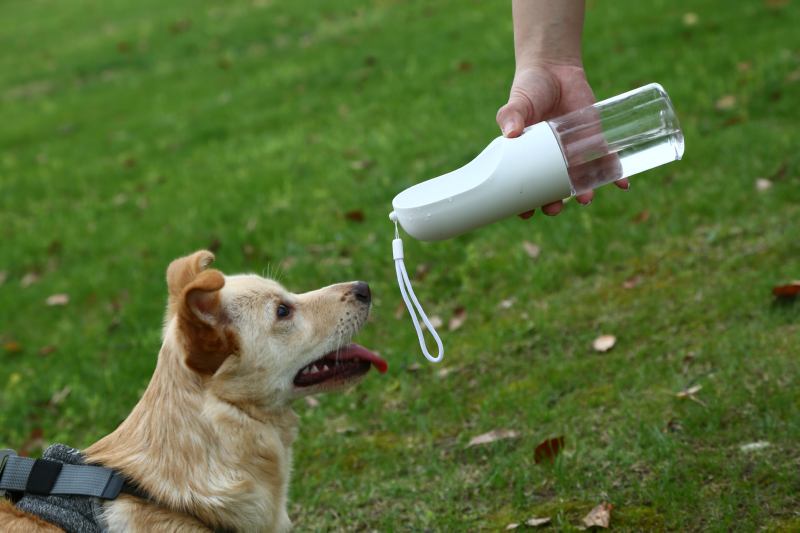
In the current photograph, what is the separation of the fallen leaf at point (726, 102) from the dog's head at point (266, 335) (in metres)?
4.80

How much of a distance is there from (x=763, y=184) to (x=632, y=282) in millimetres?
1344

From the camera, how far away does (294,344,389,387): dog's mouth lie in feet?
11.5

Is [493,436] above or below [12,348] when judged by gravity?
above

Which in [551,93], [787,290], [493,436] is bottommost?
[493,436]

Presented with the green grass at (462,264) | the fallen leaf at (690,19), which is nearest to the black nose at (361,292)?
the green grass at (462,264)

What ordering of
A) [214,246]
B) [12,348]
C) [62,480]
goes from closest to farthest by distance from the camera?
1. [62,480]
2. [12,348]
3. [214,246]

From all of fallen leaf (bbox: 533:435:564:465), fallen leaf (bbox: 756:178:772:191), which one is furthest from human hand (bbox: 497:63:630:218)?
fallen leaf (bbox: 756:178:772:191)

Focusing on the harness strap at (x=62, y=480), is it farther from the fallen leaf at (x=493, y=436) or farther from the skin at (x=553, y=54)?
the skin at (x=553, y=54)

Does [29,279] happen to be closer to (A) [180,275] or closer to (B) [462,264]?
(B) [462,264]

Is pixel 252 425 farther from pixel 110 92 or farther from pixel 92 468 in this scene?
pixel 110 92

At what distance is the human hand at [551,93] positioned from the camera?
3535mm

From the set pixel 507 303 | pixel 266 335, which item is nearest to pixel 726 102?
pixel 507 303

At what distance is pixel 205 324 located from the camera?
10.3ft

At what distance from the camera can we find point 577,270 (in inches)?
228
